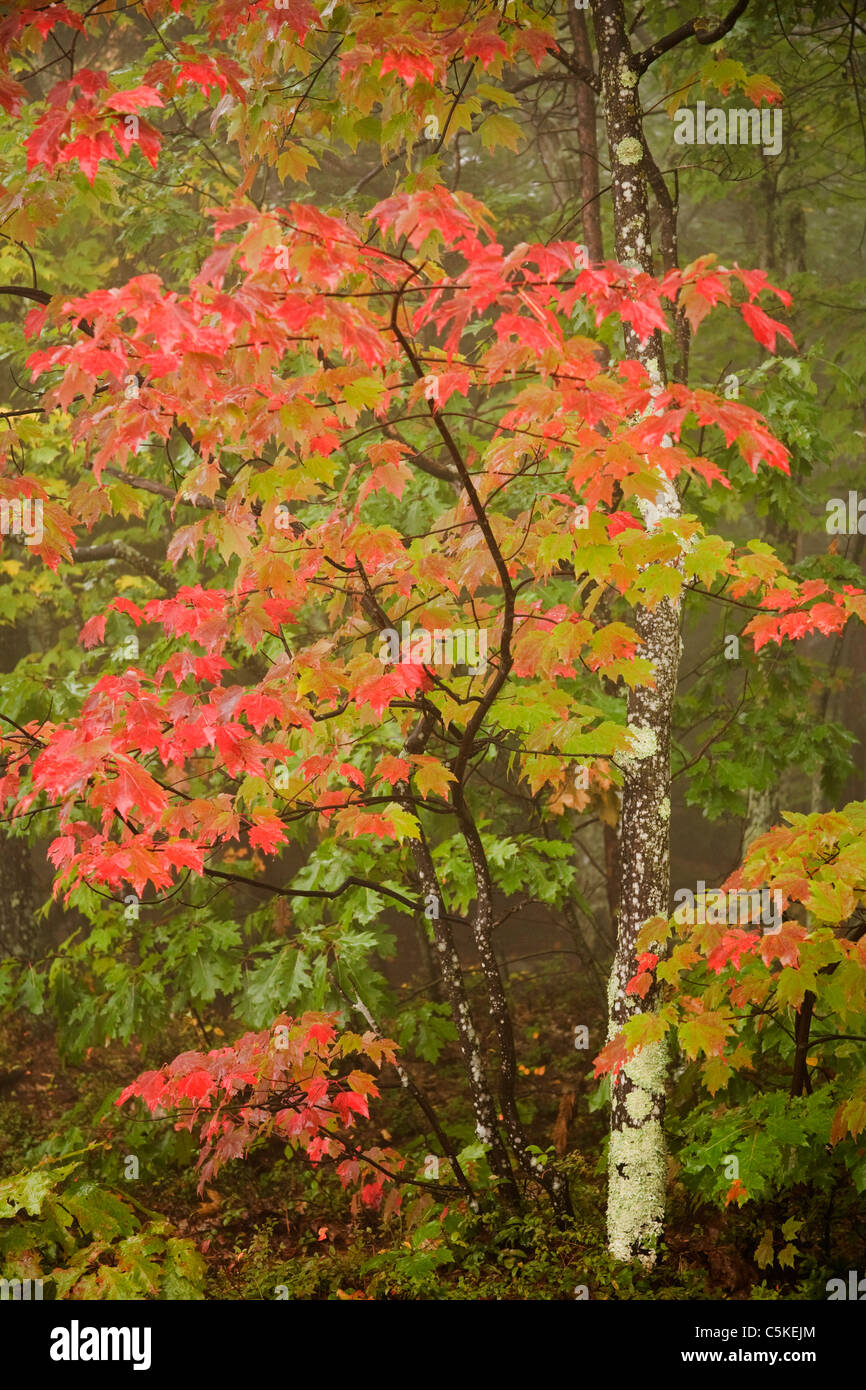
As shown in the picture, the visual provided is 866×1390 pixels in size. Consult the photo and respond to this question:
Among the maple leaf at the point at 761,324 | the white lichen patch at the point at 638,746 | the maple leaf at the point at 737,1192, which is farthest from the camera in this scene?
the white lichen patch at the point at 638,746

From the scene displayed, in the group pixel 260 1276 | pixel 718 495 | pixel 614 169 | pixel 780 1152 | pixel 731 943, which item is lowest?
pixel 260 1276

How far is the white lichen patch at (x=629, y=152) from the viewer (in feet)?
15.2

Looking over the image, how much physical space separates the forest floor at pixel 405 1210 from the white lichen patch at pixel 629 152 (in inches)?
192

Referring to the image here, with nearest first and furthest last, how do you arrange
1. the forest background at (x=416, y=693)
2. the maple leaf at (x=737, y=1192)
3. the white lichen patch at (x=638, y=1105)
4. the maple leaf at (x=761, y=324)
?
the maple leaf at (x=761, y=324)
the forest background at (x=416, y=693)
the maple leaf at (x=737, y=1192)
the white lichen patch at (x=638, y=1105)

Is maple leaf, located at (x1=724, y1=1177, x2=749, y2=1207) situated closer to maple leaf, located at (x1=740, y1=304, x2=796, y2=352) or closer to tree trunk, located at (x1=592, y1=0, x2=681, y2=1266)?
tree trunk, located at (x1=592, y1=0, x2=681, y2=1266)

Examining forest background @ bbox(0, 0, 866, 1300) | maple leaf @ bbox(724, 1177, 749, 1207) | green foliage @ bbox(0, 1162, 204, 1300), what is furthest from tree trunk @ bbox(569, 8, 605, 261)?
green foliage @ bbox(0, 1162, 204, 1300)

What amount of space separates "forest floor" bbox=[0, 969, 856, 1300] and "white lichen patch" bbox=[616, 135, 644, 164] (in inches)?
192

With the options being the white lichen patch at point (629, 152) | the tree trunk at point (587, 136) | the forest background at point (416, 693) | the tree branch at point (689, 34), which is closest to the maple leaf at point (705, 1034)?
the forest background at point (416, 693)

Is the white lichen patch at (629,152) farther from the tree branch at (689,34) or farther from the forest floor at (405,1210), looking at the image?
the forest floor at (405,1210)

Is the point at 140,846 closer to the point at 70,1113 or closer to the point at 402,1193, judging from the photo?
the point at 402,1193

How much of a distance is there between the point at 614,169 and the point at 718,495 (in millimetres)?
3186

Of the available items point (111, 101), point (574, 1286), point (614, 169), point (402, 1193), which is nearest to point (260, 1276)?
point (402, 1193)

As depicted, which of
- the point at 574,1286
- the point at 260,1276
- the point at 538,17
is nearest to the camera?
the point at 574,1286
